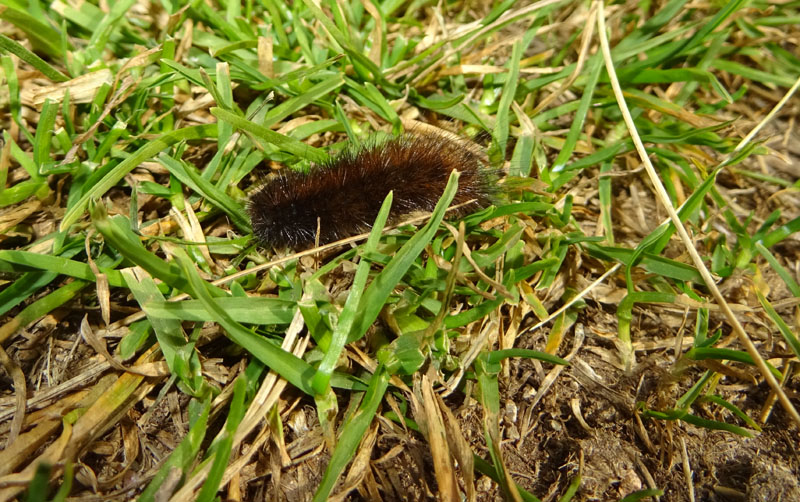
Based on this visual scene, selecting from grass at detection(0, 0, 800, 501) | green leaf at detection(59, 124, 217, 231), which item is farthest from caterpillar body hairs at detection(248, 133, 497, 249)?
green leaf at detection(59, 124, 217, 231)

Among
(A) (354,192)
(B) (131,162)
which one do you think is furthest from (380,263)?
(B) (131,162)

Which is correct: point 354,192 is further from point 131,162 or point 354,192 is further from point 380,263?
point 131,162

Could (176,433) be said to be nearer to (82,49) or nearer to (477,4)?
(82,49)

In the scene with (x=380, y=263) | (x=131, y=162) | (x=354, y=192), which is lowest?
(x=380, y=263)

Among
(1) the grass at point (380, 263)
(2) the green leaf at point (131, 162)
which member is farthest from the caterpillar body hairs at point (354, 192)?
(2) the green leaf at point (131, 162)

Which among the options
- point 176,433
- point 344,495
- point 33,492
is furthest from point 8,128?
point 344,495

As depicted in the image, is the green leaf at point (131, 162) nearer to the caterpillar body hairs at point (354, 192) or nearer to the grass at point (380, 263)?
the grass at point (380, 263)

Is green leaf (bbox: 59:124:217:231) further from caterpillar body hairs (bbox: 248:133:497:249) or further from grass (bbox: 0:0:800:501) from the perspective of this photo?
caterpillar body hairs (bbox: 248:133:497:249)
